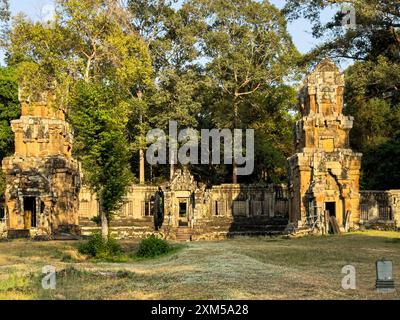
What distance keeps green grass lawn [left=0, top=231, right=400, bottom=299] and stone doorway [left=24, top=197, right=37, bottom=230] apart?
36.3ft

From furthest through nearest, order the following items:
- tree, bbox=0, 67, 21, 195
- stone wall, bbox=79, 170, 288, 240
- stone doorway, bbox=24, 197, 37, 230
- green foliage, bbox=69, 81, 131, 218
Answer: tree, bbox=0, 67, 21, 195 → stone wall, bbox=79, 170, 288, 240 → stone doorway, bbox=24, 197, 37, 230 → green foliage, bbox=69, 81, 131, 218

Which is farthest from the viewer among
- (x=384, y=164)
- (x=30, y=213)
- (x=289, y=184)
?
(x=384, y=164)

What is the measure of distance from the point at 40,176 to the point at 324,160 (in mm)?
15605

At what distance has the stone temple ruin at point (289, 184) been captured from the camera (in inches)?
1275

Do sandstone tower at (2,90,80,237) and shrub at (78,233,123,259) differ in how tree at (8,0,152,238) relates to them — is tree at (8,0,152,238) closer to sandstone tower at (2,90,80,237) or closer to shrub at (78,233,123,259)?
sandstone tower at (2,90,80,237)

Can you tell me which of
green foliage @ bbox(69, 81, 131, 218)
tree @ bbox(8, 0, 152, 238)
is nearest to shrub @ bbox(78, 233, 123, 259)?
green foliage @ bbox(69, 81, 131, 218)

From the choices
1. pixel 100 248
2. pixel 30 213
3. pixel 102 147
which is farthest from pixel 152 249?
pixel 30 213

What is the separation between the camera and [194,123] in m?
45.2

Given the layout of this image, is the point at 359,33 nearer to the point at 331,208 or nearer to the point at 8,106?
the point at 331,208

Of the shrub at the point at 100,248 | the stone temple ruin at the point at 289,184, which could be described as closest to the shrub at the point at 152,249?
the shrub at the point at 100,248

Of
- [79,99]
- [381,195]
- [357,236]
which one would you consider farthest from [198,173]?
[79,99]

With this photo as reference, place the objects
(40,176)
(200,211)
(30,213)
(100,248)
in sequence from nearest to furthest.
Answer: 1. (100,248)
2. (40,176)
3. (30,213)
4. (200,211)

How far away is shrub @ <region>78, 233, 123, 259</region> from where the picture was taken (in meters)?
21.4

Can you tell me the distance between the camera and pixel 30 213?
3412cm
